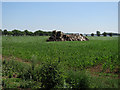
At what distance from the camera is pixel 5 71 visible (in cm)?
858

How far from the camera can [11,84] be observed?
6.72m

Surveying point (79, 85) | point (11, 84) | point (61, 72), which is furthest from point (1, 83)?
point (79, 85)

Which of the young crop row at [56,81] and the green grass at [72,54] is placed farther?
the green grass at [72,54]

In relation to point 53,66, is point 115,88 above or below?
below

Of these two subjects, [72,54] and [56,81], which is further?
[72,54]

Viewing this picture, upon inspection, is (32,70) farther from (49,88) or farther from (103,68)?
(103,68)

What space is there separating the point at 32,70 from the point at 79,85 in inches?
97.2

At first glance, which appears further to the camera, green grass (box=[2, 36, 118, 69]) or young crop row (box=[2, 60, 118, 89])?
green grass (box=[2, 36, 118, 69])

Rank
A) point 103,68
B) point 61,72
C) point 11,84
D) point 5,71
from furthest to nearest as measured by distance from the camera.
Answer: point 103,68
point 5,71
point 11,84
point 61,72

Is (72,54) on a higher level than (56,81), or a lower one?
higher

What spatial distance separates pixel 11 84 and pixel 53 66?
194 centimetres

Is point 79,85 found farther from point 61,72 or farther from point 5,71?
point 5,71

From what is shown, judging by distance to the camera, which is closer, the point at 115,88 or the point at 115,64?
the point at 115,88

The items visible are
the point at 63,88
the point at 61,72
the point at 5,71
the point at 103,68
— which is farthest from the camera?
the point at 103,68
